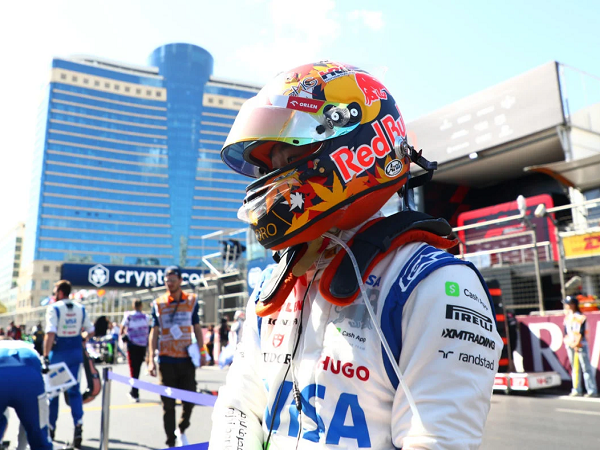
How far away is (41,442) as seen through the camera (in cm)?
353

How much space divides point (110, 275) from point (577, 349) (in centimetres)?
2384

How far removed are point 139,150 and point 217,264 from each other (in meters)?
83.4

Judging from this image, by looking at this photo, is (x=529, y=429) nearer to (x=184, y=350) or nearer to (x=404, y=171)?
(x=184, y=350)

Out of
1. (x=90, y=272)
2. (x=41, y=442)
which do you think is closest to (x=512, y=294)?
(x=41, y=442)

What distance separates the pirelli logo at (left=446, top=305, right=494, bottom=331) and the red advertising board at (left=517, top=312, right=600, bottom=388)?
8072mm

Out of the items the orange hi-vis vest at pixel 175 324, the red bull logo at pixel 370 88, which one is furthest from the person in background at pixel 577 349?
the red bull logo at pixel 370 88

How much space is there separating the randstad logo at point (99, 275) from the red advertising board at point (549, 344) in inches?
891

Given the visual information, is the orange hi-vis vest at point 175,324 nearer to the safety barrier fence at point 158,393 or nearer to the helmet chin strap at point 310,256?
the safety barrier fence at point 158,393

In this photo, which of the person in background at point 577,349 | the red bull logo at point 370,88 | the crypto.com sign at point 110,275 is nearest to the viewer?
the red bull logo at point 370,88

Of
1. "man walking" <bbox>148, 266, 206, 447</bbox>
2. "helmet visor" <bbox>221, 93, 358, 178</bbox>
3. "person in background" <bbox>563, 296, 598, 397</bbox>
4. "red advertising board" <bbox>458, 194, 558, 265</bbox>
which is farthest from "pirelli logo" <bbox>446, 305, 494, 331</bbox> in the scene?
"red advertising board" <bbox>458, 194, 558, 265</bbox>

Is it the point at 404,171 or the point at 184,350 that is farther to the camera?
the point at 184,350

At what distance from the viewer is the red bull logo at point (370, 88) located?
1443 mm

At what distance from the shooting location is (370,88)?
57.7 inches

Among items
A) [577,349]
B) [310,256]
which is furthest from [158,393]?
[577,349]
